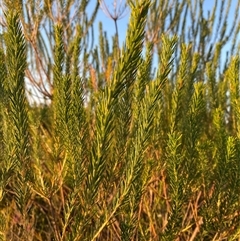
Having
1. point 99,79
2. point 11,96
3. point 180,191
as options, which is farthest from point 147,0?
point 99,79

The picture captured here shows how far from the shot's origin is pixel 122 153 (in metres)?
1.66

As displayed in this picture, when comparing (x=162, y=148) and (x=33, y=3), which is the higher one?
(x=33, y=3)

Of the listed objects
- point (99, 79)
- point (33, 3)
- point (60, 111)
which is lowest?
point (60, 111)

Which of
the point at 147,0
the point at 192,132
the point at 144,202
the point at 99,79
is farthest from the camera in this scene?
the point at 99,79

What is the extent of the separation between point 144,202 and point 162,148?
0.32 metres

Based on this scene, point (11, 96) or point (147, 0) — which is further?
point (11, 96)

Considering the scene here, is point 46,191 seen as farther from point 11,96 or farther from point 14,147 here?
point 11,96

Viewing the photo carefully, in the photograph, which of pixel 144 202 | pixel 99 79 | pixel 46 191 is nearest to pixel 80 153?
pixel 46 191

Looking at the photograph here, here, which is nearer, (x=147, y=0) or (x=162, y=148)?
(x=147, y=0)

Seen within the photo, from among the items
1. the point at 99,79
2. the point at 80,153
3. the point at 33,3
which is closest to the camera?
the point at 80,153

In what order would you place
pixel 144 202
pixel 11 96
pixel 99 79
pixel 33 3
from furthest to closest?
pixel 99 79
pixel 33 3
pixel 144 202
pixel 11 96

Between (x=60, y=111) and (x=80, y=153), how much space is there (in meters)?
0.19

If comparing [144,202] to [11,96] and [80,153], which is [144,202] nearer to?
[80,153]

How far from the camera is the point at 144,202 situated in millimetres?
2295
